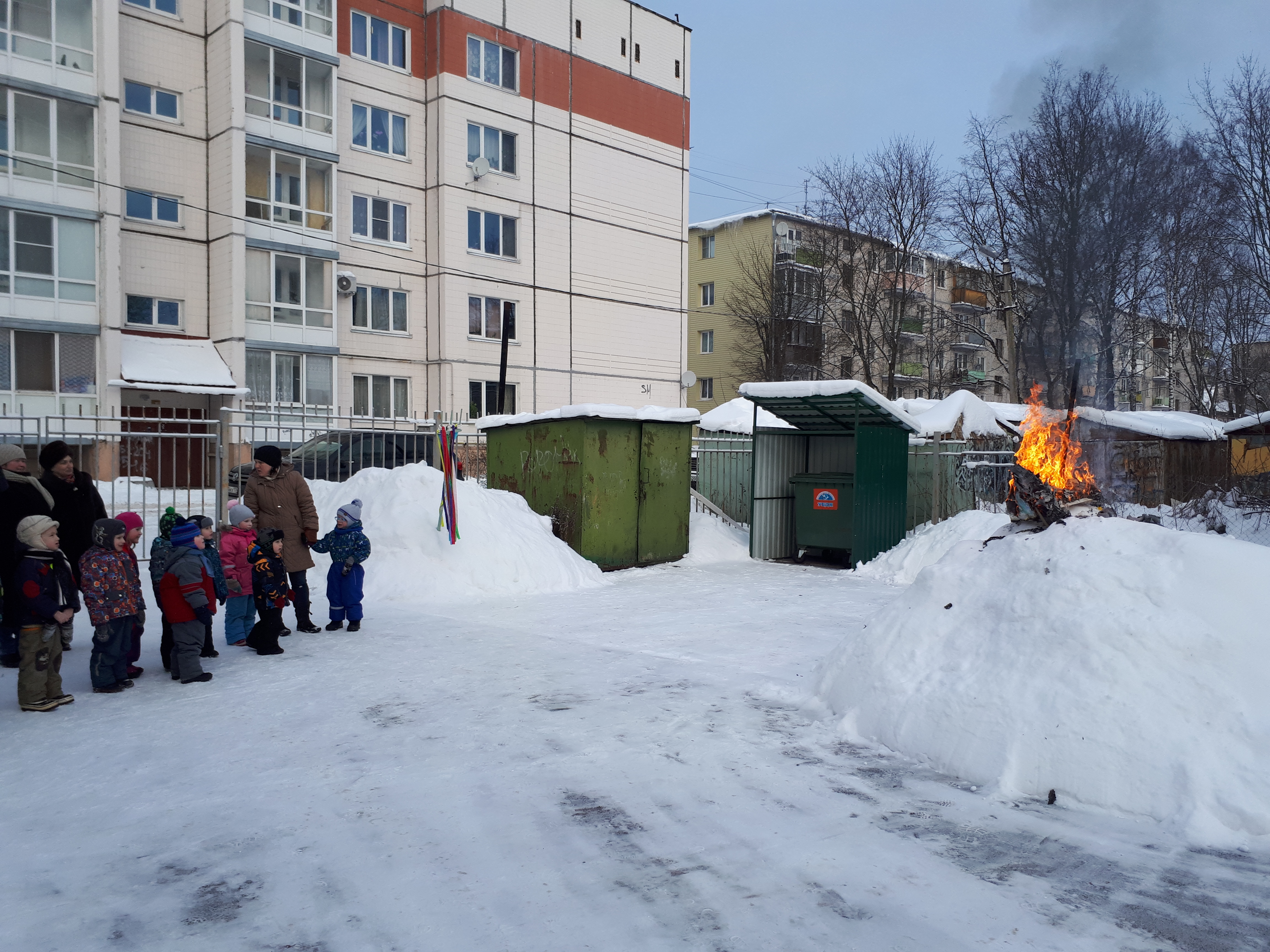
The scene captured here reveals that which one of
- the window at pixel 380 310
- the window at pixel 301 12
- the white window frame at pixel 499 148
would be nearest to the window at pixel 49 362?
the window at pixel 380 310

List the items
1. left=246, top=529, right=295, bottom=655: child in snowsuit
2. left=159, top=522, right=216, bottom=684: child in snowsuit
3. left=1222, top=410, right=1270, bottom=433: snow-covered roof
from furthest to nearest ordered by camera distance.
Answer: left=1222, top=410, right=1270, bottom=433: snow-covered roof < left=246, top=529, right=295, bottom=655: child in snowsuit < left=159, top=522, right=216, bottom=684: child in snowsuit

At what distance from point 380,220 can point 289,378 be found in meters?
5.95

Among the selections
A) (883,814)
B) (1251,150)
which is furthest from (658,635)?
(1251,150)

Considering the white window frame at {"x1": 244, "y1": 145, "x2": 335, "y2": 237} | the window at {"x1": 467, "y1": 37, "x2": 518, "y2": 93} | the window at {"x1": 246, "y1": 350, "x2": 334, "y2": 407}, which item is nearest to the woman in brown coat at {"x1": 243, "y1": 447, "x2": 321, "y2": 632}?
the window at {"x1": 246, "y1": 350, "x2": 334, "y2": 407}

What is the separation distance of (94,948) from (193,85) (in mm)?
26580

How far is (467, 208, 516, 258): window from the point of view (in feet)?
94.9

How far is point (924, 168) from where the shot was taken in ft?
116

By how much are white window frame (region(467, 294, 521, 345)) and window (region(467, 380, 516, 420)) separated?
140cm

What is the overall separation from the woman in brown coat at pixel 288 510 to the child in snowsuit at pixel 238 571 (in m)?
0.21

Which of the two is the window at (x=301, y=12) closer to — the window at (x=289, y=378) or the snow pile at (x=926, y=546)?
the window at (x=289, y=378)

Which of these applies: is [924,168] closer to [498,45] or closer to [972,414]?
[498,45]

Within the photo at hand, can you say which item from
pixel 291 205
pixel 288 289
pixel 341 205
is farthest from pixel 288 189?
pixel 288 289

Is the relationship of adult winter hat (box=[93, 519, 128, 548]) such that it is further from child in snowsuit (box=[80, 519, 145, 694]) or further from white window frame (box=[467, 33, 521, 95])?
white window frame (box=[467, 33, 521, 95])

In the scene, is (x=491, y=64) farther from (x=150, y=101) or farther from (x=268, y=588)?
(x=268, y=588)
